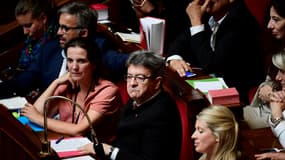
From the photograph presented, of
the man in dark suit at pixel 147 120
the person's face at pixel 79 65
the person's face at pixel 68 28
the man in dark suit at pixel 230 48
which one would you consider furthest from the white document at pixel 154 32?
the man in dark suit at pixel 147 120

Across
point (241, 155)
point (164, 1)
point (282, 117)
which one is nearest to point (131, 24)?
point (164, 1)

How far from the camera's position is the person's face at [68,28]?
3365 millimetres

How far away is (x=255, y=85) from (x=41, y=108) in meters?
1.16

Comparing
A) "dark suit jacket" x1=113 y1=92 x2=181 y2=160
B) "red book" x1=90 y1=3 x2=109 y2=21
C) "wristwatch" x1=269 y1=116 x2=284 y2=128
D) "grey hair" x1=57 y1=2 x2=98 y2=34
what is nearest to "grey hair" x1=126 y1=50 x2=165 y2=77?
"dark suit jacket" x1=113 y1=92 x2=181 y2=160

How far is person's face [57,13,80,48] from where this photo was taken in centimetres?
337

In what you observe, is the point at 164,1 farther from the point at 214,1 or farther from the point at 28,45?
the point at 28,45

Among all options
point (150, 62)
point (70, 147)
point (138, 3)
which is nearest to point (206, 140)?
point (150, 62)

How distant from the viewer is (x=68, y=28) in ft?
11.1

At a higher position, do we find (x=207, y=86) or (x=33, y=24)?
(x=33, y=24)

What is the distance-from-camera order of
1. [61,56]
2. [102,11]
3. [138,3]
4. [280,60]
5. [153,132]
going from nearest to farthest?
[153,132], [280,60], [61,56], [138,3], [102,11]

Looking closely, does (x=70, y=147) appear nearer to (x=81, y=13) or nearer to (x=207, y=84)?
(x=207, y=84)

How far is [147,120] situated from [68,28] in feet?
3.37

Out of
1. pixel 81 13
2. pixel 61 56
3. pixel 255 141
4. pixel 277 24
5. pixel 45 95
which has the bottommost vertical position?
pixel 255 141

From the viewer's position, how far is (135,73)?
2652 mm
